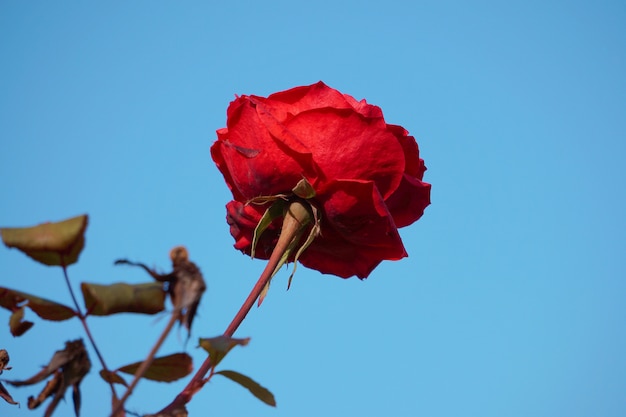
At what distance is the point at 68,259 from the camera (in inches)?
20.1

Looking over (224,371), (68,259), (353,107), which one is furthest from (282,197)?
(68,259)

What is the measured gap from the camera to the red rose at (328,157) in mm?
919

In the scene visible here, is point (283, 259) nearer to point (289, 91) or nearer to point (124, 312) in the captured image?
point (289, 91)

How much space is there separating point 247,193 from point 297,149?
0.40 ft

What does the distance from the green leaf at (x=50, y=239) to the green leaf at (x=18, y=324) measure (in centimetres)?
8

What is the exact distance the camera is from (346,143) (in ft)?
3.01

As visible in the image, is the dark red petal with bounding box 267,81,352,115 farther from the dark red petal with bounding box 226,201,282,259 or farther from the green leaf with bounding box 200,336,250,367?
the green leaf with bounding box 200,336,250,367

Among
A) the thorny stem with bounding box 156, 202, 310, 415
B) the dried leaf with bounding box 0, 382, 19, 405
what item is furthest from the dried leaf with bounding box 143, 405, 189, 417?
the dried leaf with bounding box 0, 382, 19, 405

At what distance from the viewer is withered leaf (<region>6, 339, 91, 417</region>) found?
46 centimetres


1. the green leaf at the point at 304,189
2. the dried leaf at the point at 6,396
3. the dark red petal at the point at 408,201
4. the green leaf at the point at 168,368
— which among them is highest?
the dark red petal at the point at 408,201

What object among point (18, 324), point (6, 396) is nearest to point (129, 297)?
point (18, 324)

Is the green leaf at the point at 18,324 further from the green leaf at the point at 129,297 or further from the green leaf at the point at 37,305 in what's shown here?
the green leaf at the point at 129,297

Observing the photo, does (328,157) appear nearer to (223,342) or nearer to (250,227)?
(250,227)

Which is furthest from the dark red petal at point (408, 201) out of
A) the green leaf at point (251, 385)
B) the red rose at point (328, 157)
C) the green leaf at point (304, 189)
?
the green leaf at point (251, 385)
